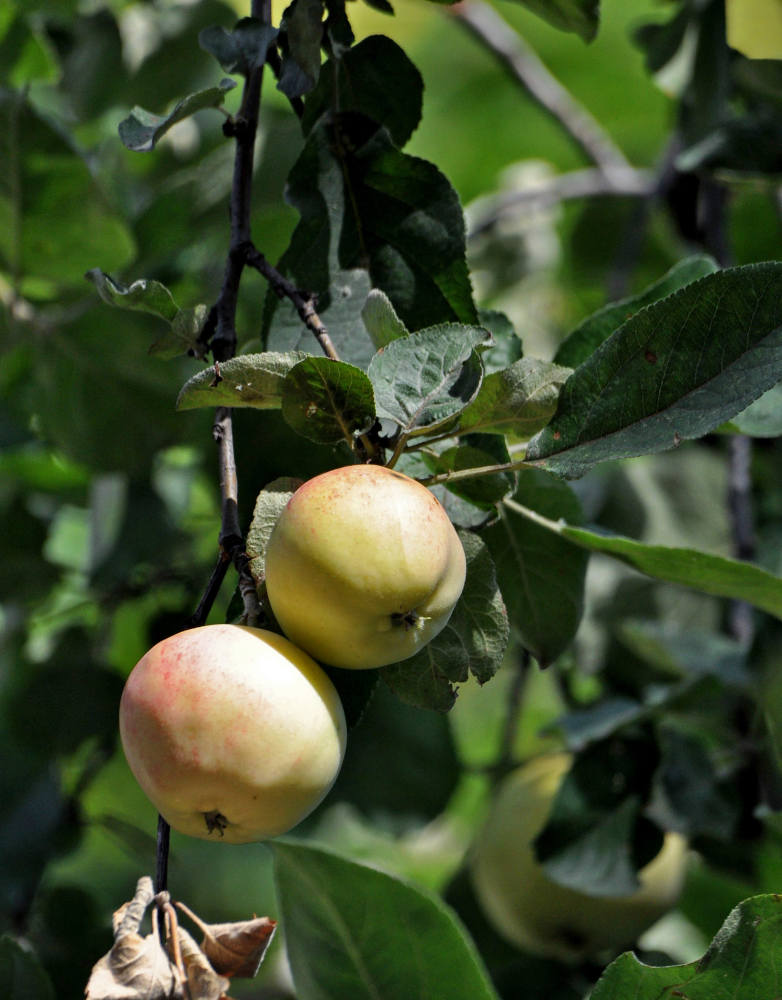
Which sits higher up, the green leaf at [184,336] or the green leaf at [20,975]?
the green leaf at [184,336]

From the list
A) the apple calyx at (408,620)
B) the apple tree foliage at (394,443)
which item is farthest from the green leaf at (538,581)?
the apple calyx at (408,620)

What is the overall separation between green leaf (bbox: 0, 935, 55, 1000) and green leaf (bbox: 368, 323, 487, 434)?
1.43ft

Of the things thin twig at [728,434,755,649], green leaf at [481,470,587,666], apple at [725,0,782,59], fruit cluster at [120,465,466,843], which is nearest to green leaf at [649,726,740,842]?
thin twig at [728,434,755,649]

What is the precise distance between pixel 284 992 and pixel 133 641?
511mm

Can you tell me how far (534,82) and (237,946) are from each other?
1.29m

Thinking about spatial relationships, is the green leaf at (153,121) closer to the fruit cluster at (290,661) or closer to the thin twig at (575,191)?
the fruit cluster at (290,661)

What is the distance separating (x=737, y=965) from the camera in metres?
0.58

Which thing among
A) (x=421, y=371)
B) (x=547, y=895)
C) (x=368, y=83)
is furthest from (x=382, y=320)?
(x=547, y=895)

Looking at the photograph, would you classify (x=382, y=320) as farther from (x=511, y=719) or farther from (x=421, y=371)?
(x=511, y=719)

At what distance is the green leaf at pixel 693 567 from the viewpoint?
1.97 ft

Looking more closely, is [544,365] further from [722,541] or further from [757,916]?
Answer: [722,541]

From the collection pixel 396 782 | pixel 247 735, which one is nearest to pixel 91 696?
pixel 396 782

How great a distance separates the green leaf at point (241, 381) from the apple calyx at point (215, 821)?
7.4 inches

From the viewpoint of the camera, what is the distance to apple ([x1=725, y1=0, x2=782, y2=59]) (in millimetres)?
1229
